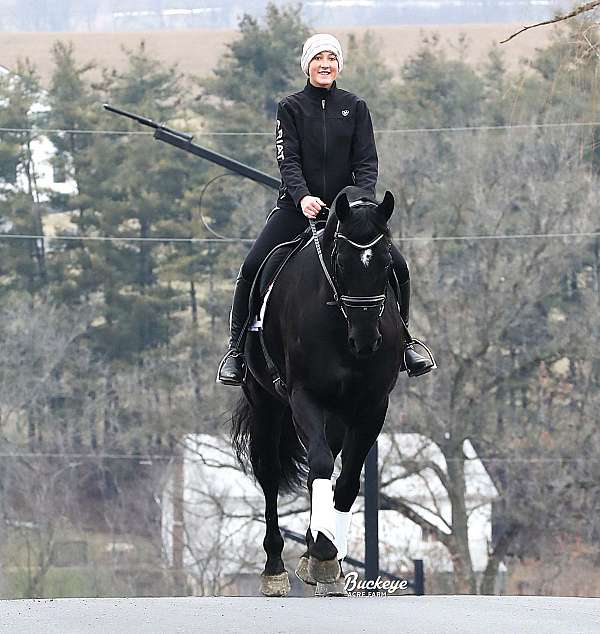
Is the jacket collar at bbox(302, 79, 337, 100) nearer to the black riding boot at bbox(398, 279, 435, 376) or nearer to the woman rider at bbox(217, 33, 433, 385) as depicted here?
the woman rider at bbox(217, 33, 433, 385)

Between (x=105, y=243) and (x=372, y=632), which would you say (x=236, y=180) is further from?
(x=372, y=632)

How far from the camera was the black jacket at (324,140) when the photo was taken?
960 cm

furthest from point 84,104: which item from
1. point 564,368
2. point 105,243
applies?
point 564,368

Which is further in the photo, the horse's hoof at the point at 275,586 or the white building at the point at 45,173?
the white building at the point at 45,173

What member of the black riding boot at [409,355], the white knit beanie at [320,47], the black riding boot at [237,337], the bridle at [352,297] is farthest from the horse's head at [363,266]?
the black riding boot at [237,337]

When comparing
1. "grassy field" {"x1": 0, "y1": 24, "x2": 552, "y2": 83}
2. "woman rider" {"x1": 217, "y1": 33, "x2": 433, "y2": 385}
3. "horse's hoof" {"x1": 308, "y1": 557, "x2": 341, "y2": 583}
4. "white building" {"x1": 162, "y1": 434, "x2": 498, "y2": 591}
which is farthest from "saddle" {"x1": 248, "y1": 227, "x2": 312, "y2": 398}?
"grassy field" {"x1": 0, "y1": 24, "x2": 552, "y2": 83}

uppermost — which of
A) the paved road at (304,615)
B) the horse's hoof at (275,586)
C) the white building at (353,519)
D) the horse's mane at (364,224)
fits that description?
the horse's mane at (364,224)

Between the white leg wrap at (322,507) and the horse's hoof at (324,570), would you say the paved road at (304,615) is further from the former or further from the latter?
the white leg wrap at (322,507)

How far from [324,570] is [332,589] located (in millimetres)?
270

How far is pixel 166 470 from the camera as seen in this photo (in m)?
50.2

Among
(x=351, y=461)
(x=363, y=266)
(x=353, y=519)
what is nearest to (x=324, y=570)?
(x=351, y=461)

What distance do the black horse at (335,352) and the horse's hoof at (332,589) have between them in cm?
2

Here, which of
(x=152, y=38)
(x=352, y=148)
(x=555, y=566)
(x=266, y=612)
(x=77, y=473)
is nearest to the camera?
(x=266, y=612)

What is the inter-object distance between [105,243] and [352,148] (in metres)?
46.7
